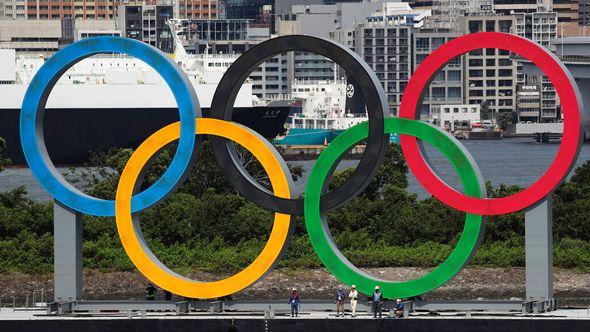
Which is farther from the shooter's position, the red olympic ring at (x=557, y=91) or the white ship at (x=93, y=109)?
the white ship at (x=93, y=109)

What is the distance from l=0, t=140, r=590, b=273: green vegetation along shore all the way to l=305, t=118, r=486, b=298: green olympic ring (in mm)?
13211

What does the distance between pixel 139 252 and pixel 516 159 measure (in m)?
91.2

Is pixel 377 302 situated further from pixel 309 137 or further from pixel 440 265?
pixel 309 137

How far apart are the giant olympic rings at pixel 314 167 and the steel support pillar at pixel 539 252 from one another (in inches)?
14.0

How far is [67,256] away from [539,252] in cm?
903

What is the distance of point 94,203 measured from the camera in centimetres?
3847

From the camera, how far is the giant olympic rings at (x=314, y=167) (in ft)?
120

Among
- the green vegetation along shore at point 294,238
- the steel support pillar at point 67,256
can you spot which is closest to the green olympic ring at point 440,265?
the steel support pillar at point 67,256

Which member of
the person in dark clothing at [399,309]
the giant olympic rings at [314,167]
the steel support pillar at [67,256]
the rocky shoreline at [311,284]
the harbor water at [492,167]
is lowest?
the harbor water at [492,167]

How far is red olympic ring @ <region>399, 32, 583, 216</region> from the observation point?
119 ft

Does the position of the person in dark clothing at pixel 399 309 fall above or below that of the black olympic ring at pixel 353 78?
below
